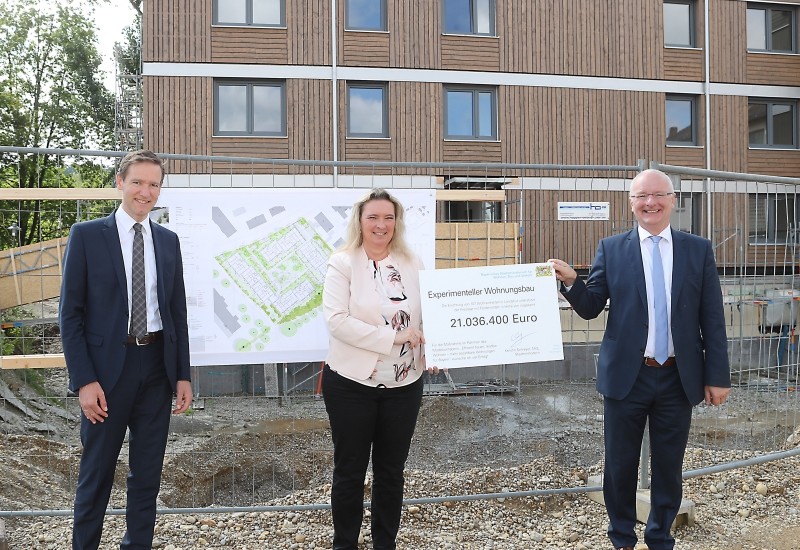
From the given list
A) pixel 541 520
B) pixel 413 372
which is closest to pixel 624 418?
pixel 413 372

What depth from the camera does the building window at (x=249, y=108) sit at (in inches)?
738

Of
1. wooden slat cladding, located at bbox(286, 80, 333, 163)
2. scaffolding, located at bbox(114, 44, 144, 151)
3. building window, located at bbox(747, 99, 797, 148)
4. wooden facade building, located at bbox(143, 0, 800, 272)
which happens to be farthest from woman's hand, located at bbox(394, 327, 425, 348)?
building window, located at bbox(747, 99, 797, 148)

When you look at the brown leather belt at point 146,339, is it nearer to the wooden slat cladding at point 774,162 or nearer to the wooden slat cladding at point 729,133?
the wooden slat cladding at point 729,133

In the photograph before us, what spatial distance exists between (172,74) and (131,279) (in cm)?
1640

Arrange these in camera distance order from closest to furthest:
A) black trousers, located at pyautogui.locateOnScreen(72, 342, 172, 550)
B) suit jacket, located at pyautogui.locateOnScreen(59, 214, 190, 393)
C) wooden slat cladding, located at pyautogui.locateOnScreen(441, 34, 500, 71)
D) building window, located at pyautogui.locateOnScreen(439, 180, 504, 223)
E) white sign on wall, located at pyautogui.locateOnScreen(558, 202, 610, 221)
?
suit jacket, located at pyautogui.locateOnScreen(59, 214, 190, 393) < black trousers, located at pyautogui.locateOnScreen(72, 342, 172, 550) < building window, located at pyautogui.locateOnScreen(439, 180, 504, 223) < white sign on wall, located at pyautogui.locateOnScreen(558, 202, 610, 221) < wooden slat cladding, located at pyautogui.locateOnScreen(441, 34, 500, 71)

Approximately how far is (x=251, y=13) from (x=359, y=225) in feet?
55.7

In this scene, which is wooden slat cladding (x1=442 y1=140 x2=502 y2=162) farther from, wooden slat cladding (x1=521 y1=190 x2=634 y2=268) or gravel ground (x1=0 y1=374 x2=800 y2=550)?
wooden slat cladding (x1=521 y1=190 x2=634 y2=268)

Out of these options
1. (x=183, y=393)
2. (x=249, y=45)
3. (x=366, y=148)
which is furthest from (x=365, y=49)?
(x=183, y=393)

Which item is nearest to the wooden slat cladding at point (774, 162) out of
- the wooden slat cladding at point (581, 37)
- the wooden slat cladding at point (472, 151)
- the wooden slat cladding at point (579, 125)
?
the wooden slat cladding at point (579, 125)

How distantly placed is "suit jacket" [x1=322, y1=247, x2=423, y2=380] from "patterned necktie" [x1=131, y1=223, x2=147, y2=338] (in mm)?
907

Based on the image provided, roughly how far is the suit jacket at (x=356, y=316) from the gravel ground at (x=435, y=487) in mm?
1630

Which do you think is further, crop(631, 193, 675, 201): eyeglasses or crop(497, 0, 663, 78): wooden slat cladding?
crop(497, 0, 663, 78): wooden slat cladding

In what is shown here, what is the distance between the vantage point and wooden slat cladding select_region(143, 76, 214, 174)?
59.8 feet

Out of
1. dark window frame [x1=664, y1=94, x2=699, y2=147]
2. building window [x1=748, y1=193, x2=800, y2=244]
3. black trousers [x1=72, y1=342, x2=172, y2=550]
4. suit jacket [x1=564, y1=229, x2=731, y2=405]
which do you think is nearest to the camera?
black trousers [x1=72, y1=342, x2=172, y2=550]
